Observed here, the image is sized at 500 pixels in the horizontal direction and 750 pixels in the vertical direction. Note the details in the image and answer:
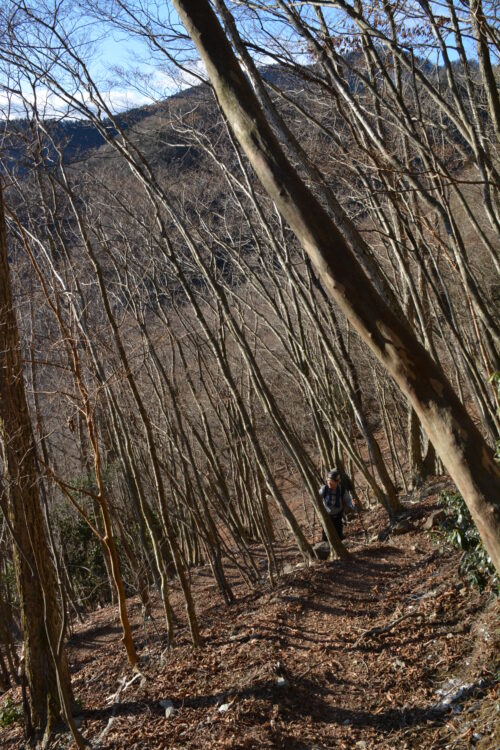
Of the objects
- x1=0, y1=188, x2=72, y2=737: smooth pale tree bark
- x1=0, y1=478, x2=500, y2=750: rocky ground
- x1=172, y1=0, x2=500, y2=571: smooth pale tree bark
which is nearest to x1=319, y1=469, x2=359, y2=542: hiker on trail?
x1=0, y1=478, x2=500, y2=750: rocky ground

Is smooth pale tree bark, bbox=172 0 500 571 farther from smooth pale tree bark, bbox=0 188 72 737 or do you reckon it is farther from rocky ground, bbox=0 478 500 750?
smooth pale tree bark, bbox=0 188 72 737

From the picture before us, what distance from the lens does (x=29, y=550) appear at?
5.59 m

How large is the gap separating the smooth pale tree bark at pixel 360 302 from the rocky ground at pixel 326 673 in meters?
1.67

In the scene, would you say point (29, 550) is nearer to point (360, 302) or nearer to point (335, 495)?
point (360, 302)

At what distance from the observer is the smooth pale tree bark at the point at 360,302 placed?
256 centimetres

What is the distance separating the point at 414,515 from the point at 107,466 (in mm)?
7301

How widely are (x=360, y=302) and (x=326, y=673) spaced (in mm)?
3692

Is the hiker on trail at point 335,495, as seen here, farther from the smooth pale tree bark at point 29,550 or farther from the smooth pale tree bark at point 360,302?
the smooth pale tree bark at point 360,302

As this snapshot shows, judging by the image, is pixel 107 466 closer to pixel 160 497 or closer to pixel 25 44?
pixel 160 497

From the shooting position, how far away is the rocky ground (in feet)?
13.5

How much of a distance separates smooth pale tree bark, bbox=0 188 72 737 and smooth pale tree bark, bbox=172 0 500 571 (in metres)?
3.20

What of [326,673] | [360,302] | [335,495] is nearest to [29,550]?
[326,673]

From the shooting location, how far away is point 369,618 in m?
6.13

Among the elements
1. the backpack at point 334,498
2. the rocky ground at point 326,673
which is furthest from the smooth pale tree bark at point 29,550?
the backpack at point 334,498
